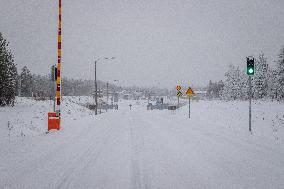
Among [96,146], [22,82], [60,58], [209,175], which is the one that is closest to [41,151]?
[96,146]

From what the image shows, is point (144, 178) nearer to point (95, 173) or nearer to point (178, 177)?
point (178, 177)

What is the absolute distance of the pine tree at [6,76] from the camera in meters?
28.5

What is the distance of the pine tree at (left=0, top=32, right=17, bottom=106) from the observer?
28.5m

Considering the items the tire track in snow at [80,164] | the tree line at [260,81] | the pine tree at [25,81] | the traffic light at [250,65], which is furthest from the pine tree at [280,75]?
the pine tree at [25,81]

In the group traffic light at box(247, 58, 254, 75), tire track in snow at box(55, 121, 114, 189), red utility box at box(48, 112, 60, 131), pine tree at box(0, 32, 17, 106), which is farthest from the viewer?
pine tree at box(0, 32, 17, 106)

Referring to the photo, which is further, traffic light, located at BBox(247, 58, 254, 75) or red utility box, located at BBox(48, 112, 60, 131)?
red utility box, located at BBox(48, 112, 60, 131)

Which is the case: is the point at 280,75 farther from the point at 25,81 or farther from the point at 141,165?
the point at 25,81

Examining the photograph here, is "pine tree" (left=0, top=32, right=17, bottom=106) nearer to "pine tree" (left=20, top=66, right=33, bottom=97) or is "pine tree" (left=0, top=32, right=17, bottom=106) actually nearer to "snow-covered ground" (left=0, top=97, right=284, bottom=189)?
"snow-covered ground" (left=0, top=97, right=284, bottom=189)

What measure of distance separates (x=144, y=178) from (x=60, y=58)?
11.1 metres

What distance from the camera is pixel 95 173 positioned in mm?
5781

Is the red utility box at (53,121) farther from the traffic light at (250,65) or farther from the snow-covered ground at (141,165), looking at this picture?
the traffic light at (250,65)

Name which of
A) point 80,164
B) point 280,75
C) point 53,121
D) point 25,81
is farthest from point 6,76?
point 25,81

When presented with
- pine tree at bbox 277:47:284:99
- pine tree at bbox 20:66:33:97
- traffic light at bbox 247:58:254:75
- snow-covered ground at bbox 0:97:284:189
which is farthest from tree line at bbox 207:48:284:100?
pine tree at bbox 20:66:33:97

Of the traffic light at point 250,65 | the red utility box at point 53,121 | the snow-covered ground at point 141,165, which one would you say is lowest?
the snow-covered ground at point 141,165
